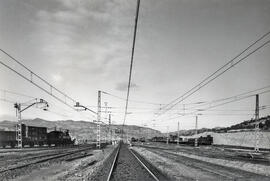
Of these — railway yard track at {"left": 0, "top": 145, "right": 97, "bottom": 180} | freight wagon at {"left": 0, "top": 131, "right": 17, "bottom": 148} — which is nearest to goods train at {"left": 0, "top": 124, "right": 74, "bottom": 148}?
freight wagon at {"left": 0, "top": 131, "right": 17, "bottom": 148}

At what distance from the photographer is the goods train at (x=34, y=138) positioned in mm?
59916

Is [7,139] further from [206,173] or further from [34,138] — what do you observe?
[206,173]

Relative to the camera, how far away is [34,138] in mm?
68938

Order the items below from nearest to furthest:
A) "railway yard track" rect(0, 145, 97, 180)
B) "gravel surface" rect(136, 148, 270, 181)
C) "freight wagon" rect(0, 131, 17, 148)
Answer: "gravel surface" rect(136, 148, 270, 181), "railway yard track" rect(0, 145, 97, 180), "freight wagon" rect(0, 131, 17, 148)

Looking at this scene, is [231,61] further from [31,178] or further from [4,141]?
[4,141]

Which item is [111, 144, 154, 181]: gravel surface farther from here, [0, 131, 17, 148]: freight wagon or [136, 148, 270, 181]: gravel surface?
[0, 131, 17, 148]: freight wagon

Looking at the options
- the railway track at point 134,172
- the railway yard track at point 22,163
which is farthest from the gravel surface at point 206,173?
the railway yard track at point 22,163

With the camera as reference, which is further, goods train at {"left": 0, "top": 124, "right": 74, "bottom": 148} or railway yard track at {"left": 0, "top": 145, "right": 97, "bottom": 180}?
goods train at {"left": 0, "top": 124, "right": 74, "bottom": 148}

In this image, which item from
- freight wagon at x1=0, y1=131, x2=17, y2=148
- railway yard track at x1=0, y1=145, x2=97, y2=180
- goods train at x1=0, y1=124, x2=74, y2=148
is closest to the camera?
railway yard track at x1=0, y1=145, x2=97, y2=180

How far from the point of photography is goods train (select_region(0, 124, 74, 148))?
59916mm

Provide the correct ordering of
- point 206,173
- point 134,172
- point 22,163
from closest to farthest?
point 206,173
point 134,172
point 22,163

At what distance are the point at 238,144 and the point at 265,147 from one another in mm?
12230

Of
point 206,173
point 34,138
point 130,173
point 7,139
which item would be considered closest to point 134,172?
point 130,173

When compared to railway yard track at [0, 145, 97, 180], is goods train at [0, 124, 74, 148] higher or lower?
lower
